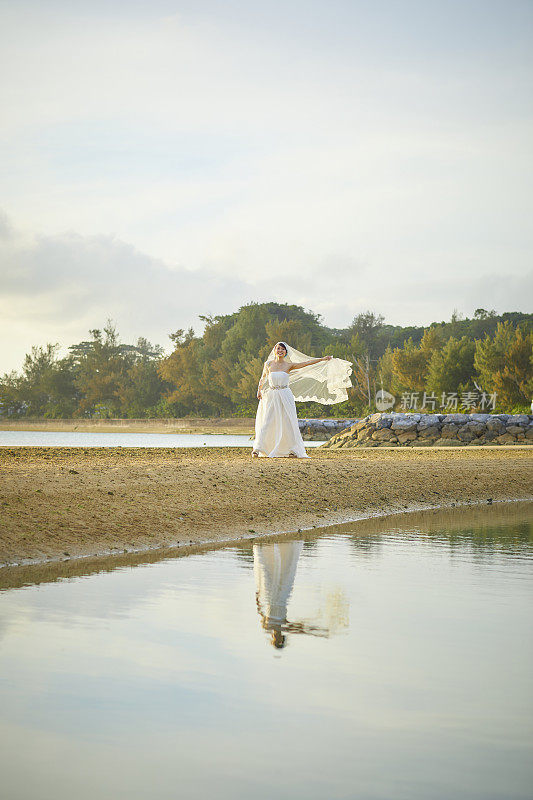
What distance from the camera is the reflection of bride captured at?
5.14 meters

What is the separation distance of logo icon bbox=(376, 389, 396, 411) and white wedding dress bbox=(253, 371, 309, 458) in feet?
112

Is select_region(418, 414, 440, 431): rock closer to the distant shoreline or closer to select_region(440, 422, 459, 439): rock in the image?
select_region(440, 422, 459, 439): rock

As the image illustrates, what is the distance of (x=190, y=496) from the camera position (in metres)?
10.7

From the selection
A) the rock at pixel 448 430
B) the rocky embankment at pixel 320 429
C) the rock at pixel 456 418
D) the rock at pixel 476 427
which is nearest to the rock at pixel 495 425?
the rock at pixel 476 427

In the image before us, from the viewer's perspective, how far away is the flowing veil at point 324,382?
2275cm

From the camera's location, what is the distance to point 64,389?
240 feet

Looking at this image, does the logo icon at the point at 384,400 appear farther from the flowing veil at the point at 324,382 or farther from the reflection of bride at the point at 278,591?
the reflection of bride at the point at 278,591

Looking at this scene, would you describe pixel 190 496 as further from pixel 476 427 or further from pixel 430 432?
pixel 476 427

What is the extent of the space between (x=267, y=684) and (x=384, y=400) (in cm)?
4945

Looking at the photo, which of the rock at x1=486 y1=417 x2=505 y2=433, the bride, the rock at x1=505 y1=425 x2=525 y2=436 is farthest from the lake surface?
the rock at x1=505 y1=425 x2=525 y2=436

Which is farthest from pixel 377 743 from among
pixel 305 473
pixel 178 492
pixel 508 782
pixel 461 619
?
pixel 305 473

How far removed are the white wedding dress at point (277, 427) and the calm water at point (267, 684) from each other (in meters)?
10.4

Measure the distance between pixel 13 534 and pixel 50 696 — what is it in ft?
14.0

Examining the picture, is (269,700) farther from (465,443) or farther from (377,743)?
(465,443)
